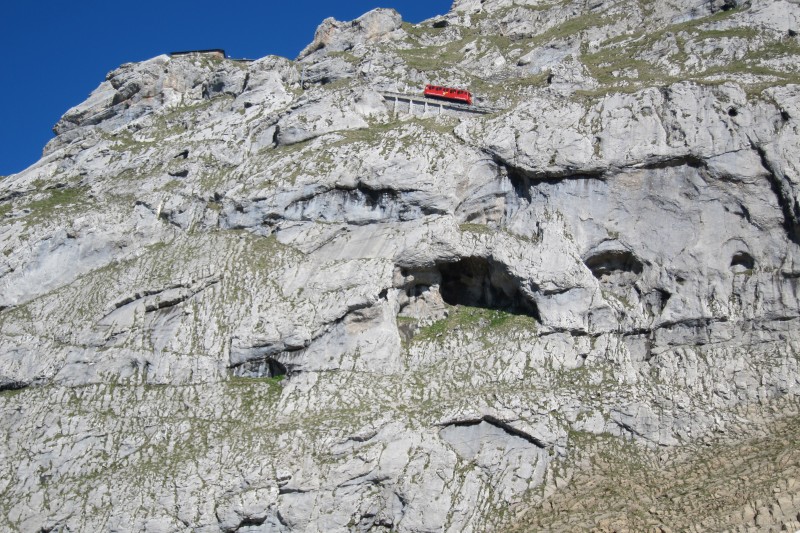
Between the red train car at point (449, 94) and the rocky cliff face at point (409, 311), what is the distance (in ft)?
14.2

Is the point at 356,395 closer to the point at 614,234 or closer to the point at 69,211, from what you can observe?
the point at 614,234

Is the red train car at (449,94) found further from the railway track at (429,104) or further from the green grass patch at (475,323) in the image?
the green grass patch at (475,323)

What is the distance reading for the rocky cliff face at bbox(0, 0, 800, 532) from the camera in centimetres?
2644

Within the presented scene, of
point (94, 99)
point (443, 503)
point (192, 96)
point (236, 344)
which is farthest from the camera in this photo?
point (94, 99)

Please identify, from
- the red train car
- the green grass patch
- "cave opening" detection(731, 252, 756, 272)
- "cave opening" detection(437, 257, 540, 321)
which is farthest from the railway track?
"cave opening" detection(731, 252, 756, 272)

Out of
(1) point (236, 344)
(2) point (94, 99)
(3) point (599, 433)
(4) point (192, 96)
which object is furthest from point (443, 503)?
(2) point (94, 99)

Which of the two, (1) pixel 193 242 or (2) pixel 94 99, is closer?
(1) pixel 193 242

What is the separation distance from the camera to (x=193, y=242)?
3456cm

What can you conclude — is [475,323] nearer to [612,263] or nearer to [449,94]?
[612,263]

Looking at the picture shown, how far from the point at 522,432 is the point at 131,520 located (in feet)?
46.8

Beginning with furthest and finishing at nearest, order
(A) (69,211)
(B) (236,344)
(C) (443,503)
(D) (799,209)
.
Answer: (A) (69,211), (B) (236,344), (D) (799,209), (C) (443,503)

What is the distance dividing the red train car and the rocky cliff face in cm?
431

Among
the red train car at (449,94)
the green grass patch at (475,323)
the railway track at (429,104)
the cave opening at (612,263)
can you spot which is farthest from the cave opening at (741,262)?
the red train car at (449,94)

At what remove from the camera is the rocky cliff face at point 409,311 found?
2644cm
